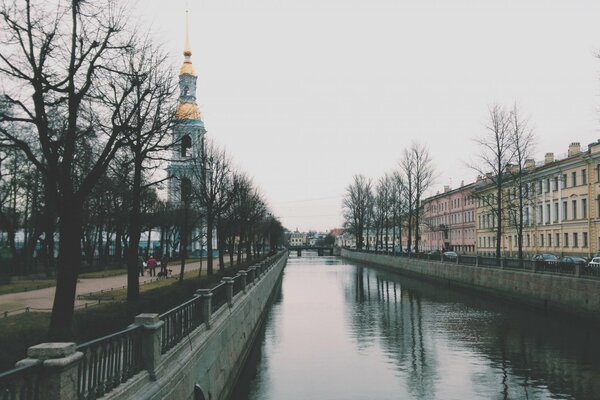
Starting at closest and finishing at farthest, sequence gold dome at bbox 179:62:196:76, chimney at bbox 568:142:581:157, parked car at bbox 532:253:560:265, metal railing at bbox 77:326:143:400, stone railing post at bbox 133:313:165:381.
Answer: metal railing at bbox 77:326:143:400 < stone railing post at bbox 133:313:165:381 < parked car at bbox 532:253:560:265 < chimney at bbox 568:142:581:157 < gold dome at bbox 179:62:196:76

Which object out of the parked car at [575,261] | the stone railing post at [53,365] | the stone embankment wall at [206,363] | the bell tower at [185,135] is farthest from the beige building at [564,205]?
the stone railing post at [53,365]

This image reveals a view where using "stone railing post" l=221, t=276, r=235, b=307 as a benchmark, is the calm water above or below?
below

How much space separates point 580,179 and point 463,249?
3823 cm

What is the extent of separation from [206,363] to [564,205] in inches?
2153

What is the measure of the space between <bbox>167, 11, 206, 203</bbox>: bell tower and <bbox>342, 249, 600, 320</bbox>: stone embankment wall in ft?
60.2

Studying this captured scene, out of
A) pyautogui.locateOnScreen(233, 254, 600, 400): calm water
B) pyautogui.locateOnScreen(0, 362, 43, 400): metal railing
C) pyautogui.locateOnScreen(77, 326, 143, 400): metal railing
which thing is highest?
pyautogui.locateOnScreen(0, 362, 43, 400): metal railing

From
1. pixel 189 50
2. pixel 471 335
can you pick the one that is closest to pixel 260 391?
pixel 471 335

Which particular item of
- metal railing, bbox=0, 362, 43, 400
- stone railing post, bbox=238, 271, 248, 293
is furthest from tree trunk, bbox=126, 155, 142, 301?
metal railing, bbox=0, 362, 43, 400

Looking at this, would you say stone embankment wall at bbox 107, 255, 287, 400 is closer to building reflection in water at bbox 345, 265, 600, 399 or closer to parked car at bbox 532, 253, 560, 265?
building reflection in water at bbox 345, 265, 600, 399

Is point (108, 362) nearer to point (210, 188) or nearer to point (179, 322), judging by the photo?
point (179, 322)

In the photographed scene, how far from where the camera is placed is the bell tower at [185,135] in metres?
19.8

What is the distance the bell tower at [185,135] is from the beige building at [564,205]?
25099 millimetres

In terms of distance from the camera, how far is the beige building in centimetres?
5134

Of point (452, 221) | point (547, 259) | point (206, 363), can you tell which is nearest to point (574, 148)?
point (547, 259)
